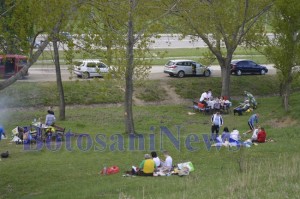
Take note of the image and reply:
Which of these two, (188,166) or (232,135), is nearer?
(188,166)

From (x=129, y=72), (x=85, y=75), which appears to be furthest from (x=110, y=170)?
(x=85, y=75)

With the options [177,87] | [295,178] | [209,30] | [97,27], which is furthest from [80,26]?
[177,87]

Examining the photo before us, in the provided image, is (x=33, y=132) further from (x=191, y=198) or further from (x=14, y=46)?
(x=191, y=198)

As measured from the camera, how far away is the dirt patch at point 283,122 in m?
29.5

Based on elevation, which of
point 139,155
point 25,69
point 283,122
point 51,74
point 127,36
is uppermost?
point 127,36

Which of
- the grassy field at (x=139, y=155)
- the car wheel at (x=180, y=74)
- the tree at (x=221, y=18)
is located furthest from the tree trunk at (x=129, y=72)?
the car wheel at (x=180, y=74)

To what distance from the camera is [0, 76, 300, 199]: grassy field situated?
14672mm

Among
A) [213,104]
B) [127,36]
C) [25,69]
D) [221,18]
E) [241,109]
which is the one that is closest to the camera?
[25,69]

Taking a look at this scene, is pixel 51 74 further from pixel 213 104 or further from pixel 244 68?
pixel 244 68

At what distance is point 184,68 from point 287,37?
14.9 meters

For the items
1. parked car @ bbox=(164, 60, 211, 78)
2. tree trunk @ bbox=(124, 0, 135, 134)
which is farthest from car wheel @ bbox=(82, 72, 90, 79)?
tree trunk @ bbox=(124, 0, 135, 134)

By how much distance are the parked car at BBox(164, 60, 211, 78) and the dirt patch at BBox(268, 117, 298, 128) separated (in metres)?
13.8

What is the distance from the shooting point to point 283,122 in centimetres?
3028

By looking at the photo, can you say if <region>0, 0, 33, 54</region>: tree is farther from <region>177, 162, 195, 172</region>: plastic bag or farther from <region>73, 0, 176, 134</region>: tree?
<region>177, 162, 195, 172</region>: plastic bag
